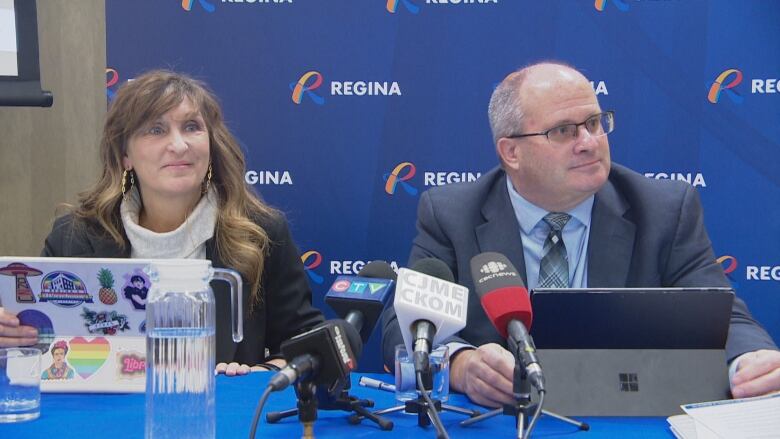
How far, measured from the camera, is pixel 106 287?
5.74ft

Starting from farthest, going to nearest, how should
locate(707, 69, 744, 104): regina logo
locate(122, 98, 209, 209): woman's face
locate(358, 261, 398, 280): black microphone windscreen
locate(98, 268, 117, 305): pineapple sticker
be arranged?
locate(707, 69, 744, 104): regina logo < locate(122, 98, 209, 209): woman's face < locate(98, 268, 117, 305): pineapple sticker < locate(358, 261, 398, 280): black microphone windscreen

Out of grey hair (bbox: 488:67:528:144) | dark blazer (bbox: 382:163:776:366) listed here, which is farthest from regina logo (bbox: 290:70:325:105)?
dark blazer (bbox: 382:163:776:366)

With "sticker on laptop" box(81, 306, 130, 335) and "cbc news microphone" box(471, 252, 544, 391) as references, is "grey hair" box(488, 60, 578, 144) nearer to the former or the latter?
"cbc news microphone" box(471, 252, 544, 391)

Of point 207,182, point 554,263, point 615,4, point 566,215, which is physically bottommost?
point 554,263

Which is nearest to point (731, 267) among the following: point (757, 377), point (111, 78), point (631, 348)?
point (757, 377)

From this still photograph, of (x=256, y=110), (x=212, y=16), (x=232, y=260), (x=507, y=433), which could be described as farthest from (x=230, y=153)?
Result: (x=507, y=433)

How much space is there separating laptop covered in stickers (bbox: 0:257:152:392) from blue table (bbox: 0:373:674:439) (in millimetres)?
54

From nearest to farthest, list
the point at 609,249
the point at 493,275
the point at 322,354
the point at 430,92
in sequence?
1. the point at 322,354
2. the point at 493,275
3. the point at 609,249
4. the point at 430,92

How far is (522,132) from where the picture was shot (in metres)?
2.52

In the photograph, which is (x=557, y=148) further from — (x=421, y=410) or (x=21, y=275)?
(x=21, y=275)

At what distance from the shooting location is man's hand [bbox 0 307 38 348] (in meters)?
1.76

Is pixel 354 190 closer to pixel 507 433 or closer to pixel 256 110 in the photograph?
Answer: pixel 256 110

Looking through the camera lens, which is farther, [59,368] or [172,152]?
[172,152]

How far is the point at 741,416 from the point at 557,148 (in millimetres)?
1119
